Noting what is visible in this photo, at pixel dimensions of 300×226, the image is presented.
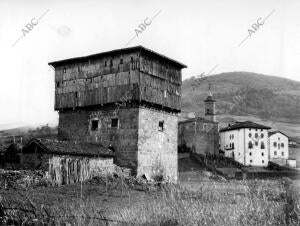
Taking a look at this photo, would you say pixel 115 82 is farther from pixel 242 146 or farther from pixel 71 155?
pixel 242 146

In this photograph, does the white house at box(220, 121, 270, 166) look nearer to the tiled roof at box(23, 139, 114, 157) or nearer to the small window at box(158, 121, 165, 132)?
the small window at box(158, 121, 165, 132)

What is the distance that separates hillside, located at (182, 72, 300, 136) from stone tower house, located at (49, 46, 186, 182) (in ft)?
250

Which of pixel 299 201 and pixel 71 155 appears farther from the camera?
pixel 71 155

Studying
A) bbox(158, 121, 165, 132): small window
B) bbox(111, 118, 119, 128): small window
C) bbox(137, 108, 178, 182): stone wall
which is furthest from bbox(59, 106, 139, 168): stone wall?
bbox(158, 121, 165, 132): small window

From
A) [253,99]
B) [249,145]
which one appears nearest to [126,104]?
[249,145]

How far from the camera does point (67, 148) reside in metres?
29.9

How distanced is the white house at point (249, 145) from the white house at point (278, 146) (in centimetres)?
474

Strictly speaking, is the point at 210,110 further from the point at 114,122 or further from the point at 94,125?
the point at 114,122

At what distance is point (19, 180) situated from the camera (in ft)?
83.1

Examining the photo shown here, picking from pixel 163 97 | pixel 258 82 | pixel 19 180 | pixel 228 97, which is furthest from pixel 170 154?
pixel 258 82

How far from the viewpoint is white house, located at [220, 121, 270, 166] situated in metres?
74.3

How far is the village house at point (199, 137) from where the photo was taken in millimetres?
75250

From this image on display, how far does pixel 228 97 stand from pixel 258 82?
31200 mm

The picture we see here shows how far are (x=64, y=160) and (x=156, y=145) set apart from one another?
878cm
